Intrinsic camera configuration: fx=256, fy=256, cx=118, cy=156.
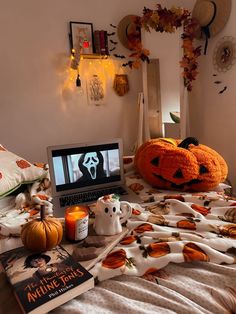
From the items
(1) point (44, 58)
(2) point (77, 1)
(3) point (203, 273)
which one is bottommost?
(3) point (203, 273)

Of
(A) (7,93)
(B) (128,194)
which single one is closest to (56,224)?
(B) (128,194)

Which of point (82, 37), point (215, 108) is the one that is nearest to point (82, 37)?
point (82, 37)

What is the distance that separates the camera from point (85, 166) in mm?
1198

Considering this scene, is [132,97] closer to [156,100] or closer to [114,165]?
[156,100]

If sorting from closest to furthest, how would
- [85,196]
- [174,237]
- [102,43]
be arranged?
[174,237], [85,196], [102,43]

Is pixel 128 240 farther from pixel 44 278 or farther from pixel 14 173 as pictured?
pixel 14 173

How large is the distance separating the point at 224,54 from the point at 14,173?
198 cm

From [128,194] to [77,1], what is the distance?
74.3 inches

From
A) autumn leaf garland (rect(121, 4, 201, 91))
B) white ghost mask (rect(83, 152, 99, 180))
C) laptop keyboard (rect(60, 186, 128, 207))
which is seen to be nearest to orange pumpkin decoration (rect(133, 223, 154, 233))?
laptop keyboard (rect(60, 186, 128, 207))

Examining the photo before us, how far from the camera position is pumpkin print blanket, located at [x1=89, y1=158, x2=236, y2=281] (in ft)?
2.21

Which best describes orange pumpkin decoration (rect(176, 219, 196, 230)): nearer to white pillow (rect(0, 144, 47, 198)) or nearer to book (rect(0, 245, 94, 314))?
book (rect(0, 245, 94, 314))

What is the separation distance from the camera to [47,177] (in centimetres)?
132

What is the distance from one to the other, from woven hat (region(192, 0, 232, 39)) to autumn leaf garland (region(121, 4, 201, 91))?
101 millimetres

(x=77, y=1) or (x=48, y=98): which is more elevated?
(x=77, y=1)
